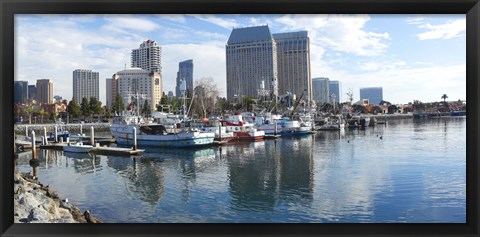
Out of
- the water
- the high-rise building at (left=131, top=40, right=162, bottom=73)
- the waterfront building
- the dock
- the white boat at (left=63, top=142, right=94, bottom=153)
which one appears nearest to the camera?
the water

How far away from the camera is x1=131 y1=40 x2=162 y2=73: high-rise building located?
631 cm

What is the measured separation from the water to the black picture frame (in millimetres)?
322

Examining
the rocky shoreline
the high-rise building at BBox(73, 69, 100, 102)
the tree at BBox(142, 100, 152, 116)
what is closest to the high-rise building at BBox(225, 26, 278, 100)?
the high-rise building at BBox(73, 69, 100, 102)

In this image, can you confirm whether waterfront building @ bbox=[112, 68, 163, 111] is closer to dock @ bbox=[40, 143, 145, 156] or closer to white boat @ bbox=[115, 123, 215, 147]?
dock @ bbox=[40, 143, 145, 156]

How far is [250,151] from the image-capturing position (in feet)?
39.3

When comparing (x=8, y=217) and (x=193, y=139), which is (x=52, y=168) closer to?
(x=193, y=139)

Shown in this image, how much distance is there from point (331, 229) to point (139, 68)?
6.50 meters

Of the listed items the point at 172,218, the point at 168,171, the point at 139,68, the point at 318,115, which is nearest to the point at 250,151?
the point at 168,171

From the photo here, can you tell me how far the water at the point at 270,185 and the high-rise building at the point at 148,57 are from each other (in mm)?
2104

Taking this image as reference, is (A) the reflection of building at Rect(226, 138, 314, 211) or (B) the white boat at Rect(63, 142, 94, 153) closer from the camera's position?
(A) the reflection of building at Rect(226, 138, 314, 211)

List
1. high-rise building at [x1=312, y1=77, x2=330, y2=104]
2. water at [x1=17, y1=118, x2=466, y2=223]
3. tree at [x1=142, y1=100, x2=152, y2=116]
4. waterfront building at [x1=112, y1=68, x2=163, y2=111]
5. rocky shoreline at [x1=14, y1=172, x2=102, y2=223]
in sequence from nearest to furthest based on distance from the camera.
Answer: rocky shoreline at [x1=14, y1=172, x2=102, y2=223], water at [x1=17, y1=118, x2=466, y2=223], waterfront building at [x1=112, y1=68, x2=163, y2=111], high-rise building at [x1=312, y1=77, x2=330, y2=104], tree at [x1=142, y1=100, x2=152, y2=116]
